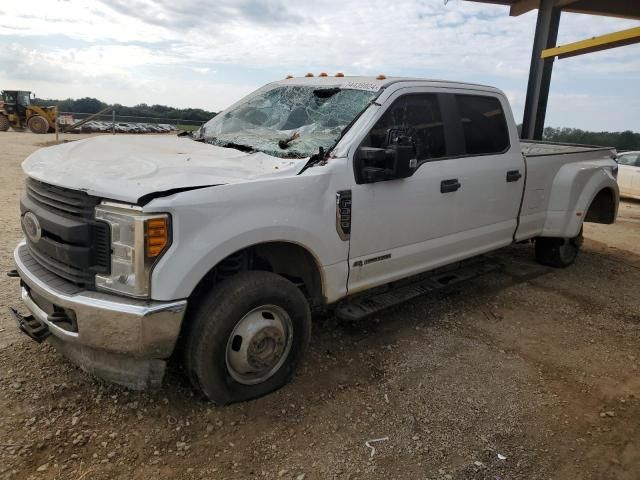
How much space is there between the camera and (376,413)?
10.1ft

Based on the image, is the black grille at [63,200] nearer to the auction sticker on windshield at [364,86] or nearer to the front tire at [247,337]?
the front tire at [247,337]

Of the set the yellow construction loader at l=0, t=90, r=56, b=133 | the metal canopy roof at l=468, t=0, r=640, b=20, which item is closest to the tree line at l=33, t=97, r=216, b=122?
the yellow construction loader at l=0, t=90, r=56, b=133

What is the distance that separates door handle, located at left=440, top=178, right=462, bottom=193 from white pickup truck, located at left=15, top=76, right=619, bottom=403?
0.01 m

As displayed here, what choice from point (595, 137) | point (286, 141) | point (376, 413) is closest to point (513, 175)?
point (286, 141)

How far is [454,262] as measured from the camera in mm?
4477

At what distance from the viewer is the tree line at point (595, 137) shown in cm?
1297

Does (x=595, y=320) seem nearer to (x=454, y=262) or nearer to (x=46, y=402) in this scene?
(x=454, y=262)

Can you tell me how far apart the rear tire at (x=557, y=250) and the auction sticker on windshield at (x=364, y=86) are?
3.39m

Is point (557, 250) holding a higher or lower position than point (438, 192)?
lower

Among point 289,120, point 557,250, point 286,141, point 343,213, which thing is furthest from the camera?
point 557,250

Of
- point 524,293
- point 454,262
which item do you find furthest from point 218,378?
point 524,293

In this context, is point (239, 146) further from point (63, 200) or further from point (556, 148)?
point (556, 148)

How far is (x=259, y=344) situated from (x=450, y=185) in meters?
2.07

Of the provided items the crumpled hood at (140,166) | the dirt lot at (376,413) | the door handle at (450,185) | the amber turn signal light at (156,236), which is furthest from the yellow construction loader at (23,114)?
the amber turn signal light at (156,236)
